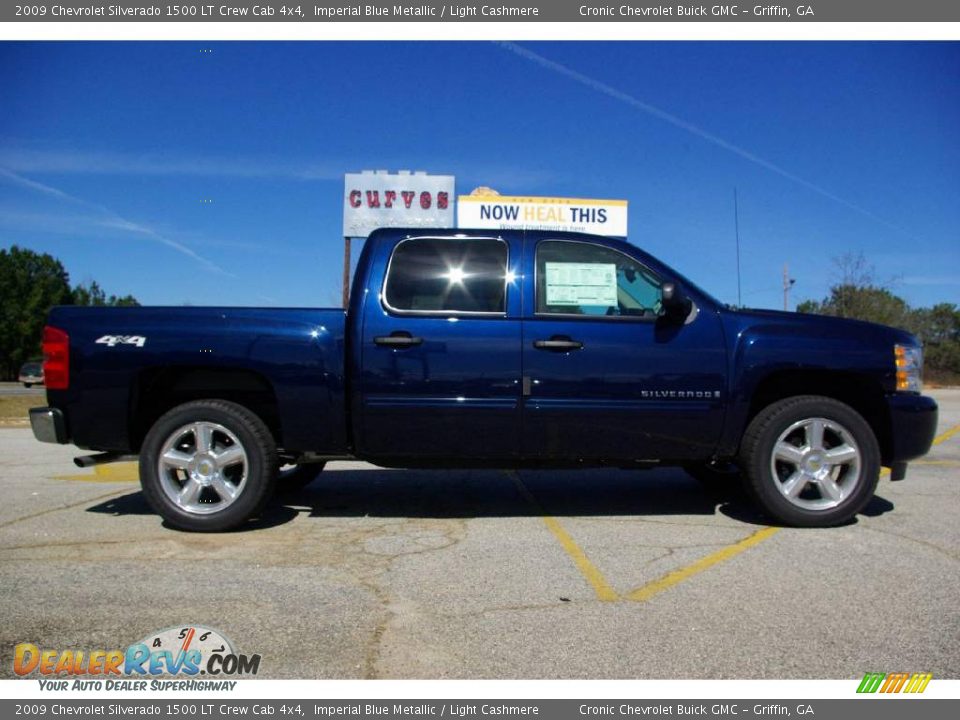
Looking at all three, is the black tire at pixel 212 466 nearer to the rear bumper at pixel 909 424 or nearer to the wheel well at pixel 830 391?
the wheel well at pixel 830 391

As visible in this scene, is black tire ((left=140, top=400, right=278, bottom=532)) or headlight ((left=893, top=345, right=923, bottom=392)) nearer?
black tire ((left=140, top=400, right=278, bottom=532))

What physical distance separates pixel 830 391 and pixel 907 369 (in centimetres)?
49

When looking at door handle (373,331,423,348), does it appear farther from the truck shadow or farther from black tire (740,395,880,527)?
black tire (740,395,880,527)

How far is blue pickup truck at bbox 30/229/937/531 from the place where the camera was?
4.55 metres

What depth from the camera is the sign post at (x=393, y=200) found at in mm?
21406

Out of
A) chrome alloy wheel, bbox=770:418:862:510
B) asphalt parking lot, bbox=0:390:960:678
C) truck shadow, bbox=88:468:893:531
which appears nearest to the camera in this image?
asphalt parking lot, bbox=0:390:960:678

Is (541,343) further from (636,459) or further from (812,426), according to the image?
(812,426)

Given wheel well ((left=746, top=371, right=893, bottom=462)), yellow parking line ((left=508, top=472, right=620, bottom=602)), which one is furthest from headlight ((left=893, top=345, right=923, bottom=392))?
yellow parking line ((left=508, top=472, right=620, bottom=602))

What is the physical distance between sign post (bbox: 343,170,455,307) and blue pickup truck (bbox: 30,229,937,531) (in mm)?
16953

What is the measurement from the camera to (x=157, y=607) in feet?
10.8

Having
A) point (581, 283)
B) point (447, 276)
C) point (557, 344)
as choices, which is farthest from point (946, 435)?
point (447, 276)

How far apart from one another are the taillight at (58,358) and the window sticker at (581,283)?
3167 millimetres

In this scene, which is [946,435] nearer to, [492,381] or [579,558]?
[579,558]
